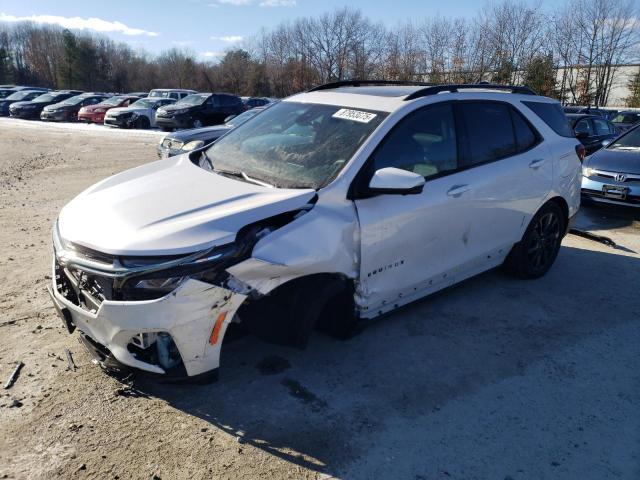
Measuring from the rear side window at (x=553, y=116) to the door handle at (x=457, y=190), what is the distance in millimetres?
1560

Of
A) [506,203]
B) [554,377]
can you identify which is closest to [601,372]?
[554,377]

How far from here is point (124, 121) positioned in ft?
79.7

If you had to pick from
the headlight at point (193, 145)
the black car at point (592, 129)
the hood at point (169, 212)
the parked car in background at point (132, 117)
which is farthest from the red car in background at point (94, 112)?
the hood at point (169, 212)

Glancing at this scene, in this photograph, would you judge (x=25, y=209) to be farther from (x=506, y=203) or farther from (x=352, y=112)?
(x=506, y=203)

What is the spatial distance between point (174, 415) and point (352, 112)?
2.40 metres

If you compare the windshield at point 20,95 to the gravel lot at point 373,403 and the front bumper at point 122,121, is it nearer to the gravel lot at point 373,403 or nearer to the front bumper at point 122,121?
the front bumper at point 122,121

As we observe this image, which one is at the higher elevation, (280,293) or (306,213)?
(306,213)

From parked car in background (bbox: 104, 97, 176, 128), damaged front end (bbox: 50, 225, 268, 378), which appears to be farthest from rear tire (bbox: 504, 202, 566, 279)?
parked car in background (bbox: 104, 97, 176, 128)

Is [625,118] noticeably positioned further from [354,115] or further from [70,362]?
[70,362]

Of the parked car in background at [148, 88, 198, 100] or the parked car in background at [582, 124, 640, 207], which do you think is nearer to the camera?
the parked car in background at [582, 124, 640, 207]

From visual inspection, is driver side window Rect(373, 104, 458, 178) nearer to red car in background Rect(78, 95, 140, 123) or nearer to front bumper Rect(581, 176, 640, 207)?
front bumper Rect(581, 176, 640, 207)

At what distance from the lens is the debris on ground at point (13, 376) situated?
3166 millimetres

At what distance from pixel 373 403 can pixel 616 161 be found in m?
7.14

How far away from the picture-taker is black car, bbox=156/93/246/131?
21.1 metres
